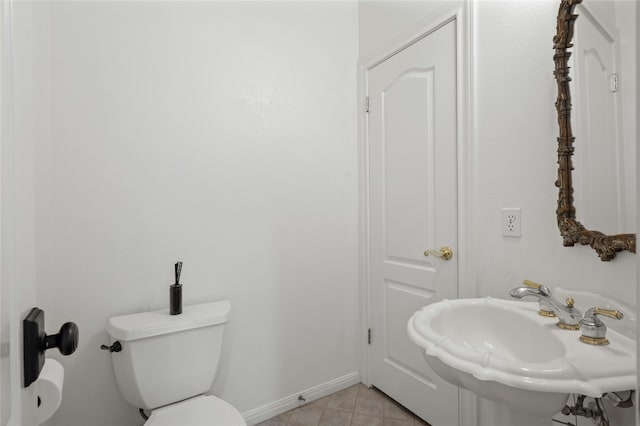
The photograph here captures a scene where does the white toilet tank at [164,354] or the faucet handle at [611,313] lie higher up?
the faucet handle at [611,313]

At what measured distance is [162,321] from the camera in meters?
1.25

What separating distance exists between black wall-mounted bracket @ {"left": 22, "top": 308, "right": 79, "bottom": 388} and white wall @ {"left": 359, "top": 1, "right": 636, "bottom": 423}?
4.61ft

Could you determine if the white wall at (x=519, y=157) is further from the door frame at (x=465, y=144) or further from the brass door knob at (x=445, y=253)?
the brass door knob at (x=445, y=253)

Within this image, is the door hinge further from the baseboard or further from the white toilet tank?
the baseboard

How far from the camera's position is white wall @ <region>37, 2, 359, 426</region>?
1.29 metres

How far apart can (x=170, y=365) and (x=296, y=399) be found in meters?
0.86

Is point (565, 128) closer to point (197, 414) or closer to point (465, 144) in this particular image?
point (465, 144)

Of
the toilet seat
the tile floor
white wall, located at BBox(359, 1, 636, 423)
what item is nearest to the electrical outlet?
white wall, located at BBox(359, 1, 636, 423)

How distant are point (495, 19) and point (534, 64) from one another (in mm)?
279

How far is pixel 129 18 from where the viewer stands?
4.54 ft

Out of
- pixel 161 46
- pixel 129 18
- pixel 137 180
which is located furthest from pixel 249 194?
pixel 129 18

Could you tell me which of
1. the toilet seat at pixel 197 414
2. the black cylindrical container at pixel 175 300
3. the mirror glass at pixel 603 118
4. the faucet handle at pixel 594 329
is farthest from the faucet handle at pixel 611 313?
the black cylindrical container at pixel 175 300

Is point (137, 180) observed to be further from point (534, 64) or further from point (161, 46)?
point (534, 64)

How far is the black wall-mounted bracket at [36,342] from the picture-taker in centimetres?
45
